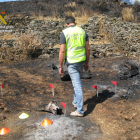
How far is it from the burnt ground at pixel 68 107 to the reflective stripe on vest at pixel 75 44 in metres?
1.23

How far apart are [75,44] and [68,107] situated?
1579 mm

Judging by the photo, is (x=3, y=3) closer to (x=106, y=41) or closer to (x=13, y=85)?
(x=106, y=41)

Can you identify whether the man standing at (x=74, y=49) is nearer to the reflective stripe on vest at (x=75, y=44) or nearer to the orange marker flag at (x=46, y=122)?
the reflective stripe on vest at (x=75, y=44)

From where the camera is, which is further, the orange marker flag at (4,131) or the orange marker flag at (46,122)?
the orange marker flag at (46,122)

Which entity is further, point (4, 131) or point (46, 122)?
point (46, 122)

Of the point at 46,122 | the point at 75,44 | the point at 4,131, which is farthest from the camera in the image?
the point at 75,44

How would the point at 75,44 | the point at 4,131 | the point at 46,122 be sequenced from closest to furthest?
the point at 4,131
the point at 46,122
the point at 75,44

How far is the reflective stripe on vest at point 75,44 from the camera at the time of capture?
3.63 m

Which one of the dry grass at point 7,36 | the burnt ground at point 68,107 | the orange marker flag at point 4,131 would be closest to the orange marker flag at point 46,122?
the burnt ground at point 68,107

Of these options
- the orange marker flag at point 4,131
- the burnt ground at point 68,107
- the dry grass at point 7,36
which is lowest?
the burnt ground at point 68,107

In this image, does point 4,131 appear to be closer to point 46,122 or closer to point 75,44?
point 46,122

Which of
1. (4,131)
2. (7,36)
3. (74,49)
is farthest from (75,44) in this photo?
(7,36)

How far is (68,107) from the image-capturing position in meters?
4.43

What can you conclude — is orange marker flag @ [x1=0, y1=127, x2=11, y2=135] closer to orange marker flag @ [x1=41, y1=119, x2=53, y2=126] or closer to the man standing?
orange marker flag @ [x1=41, y1=119, x2=53, y2=126]
